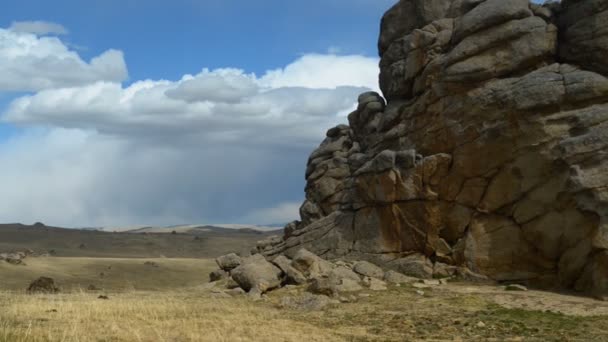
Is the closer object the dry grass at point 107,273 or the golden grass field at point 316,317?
the golden grass field at point 316,317

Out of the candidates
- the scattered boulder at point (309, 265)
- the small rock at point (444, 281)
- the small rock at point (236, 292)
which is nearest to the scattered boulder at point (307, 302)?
the small rock at point (236, 292)

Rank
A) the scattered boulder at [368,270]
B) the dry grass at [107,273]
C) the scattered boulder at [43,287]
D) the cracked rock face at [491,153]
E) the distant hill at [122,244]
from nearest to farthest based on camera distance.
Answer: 1. the cracked rock face at [491,153]
2. the scattered boulder at [368,270]
3. the scattered boulder at [43,287]
4. the dry grass at [107,273]
5. the distant hill at [122,244]

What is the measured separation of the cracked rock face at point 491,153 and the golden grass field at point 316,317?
3.48 metres

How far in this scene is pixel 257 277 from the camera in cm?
3750

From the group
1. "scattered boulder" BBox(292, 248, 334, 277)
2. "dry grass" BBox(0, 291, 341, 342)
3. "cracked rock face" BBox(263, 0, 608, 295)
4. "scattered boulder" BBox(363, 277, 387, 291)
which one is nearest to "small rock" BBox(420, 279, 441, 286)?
"cracked rock face" BBox(263, 0, 608, 295)

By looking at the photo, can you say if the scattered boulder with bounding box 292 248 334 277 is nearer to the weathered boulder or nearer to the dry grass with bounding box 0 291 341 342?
the weathered boulder

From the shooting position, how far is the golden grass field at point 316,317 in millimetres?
22234

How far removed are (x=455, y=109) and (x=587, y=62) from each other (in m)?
7.69

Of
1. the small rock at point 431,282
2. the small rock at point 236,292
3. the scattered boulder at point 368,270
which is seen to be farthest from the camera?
the scattered boulder at point 368,270

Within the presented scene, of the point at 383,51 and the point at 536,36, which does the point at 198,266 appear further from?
the point at 536,36

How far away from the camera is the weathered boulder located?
36969 millimetres

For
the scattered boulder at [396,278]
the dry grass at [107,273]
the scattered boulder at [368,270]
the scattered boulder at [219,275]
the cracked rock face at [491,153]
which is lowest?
the dry grass at [107,273]

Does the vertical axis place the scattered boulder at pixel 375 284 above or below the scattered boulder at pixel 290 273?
below

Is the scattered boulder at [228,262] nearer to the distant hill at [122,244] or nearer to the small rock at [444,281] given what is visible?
the small rock at [444,281]
